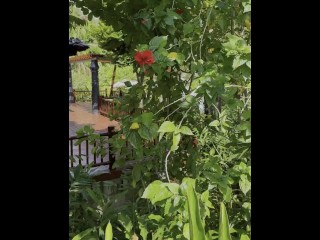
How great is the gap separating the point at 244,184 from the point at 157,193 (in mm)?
284

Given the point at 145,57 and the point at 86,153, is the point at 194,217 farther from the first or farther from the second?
the point at 86,153

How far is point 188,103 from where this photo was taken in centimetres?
134

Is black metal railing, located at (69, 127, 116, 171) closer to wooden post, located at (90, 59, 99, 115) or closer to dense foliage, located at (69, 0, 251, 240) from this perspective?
dense foliage, located at (69, 0, 251, 240)

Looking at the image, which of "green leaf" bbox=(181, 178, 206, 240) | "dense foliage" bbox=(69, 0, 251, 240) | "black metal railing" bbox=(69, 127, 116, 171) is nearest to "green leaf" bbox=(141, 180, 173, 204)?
"dense foliage" bbox=(69, 0, 251, 240)

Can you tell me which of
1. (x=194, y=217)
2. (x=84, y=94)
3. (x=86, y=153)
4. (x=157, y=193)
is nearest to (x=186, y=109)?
(x=157, y=193)

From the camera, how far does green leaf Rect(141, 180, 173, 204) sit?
1.10 meters

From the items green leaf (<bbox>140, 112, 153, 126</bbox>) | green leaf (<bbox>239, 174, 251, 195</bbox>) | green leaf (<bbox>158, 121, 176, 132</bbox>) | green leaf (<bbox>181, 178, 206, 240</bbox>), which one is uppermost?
green leaf (<bbox>140, 112, 153, 126</bbox>)

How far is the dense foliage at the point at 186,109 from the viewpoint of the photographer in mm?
1200
